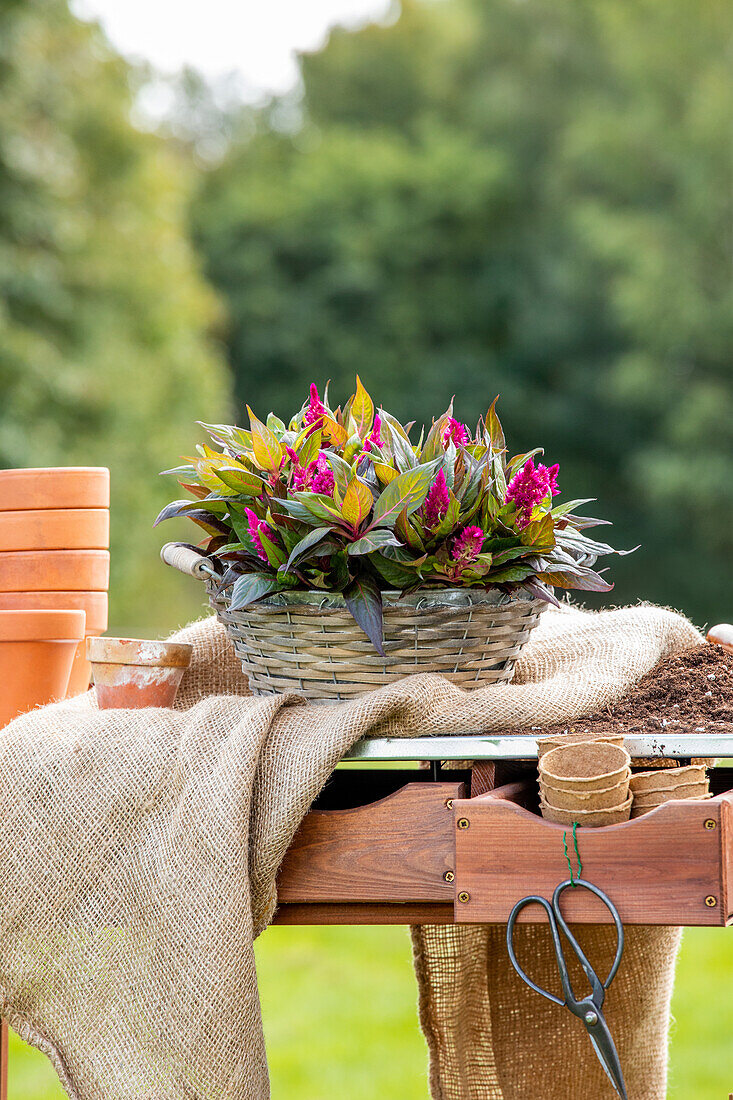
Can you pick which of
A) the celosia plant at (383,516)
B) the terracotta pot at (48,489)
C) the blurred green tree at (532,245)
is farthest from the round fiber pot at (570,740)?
the blurred green tree at (532,245)

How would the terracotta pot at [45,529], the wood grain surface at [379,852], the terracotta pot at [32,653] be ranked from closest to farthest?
the wood grain surface at [379,852]
the terracotta pot at [32,653]
the terracotta pot at [45,529]

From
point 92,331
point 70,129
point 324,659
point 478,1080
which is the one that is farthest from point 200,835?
point 70,129

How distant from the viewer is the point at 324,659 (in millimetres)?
1061

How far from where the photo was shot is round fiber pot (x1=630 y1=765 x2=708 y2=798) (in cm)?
89

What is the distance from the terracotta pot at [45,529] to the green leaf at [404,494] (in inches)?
18.0

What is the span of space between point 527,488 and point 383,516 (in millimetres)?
131

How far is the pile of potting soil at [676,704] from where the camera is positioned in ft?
3.17

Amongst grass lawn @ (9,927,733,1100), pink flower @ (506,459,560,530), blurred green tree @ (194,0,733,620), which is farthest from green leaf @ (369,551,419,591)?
blurred green tree @ (194,0,733,620)

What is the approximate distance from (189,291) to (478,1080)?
346 inches

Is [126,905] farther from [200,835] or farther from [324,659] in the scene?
[324,659]

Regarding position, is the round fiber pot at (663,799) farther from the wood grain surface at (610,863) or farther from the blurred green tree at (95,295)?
the blurred green tree at (95,295)

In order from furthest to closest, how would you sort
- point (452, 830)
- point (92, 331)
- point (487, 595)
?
point (92, 331) < point (487, 595) < point (452, 830)

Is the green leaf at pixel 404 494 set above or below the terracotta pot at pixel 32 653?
above

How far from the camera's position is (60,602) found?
1.34 m
